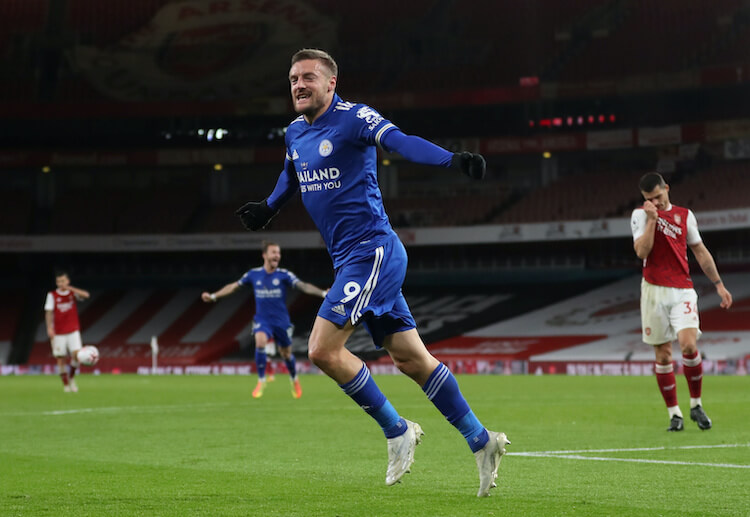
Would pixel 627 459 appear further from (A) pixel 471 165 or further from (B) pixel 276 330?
(B) pixel 276 330

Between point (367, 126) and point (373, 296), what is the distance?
935 millimetres

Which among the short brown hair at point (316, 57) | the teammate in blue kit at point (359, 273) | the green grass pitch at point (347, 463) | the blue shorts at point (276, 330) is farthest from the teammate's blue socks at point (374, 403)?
the blue shorts at point (276, 330)

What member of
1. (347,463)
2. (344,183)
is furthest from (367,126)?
(347,463)

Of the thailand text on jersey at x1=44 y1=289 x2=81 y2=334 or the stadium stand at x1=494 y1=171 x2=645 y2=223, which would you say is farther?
the stadium stand at x1=494 y1=171 x2=645 y2=223

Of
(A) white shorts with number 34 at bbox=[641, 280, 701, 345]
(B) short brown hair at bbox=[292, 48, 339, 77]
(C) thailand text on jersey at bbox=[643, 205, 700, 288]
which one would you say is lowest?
(A) white shorts with number 34 at bbox=[641, 280, 701, 345]

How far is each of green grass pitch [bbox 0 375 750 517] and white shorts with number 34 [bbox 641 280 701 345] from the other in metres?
0.96

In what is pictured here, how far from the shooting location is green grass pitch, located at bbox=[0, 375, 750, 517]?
5969mm

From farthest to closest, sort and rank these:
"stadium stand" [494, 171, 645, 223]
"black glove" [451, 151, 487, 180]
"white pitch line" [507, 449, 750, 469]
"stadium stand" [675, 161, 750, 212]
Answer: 1. "stadium stand" [494, 171, 645, 223]
2. "stadium stand" [675, 161, 750, 212]
3. "white pitch line" [507, 449, 750, 469]
4. "black glove" [451, 151, 487, 180]

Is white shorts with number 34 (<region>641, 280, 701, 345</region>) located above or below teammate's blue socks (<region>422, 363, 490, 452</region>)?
above

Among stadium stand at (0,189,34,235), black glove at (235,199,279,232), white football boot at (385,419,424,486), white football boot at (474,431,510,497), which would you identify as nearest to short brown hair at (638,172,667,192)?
black glove at (235,199,279,232)

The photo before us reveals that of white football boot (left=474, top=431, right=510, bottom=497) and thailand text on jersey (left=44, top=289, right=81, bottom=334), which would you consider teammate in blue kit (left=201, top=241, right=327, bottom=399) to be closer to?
thailand text on jersey (left=44, top=289, right=81, bottom=334)

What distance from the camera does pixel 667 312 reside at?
35.5 ft

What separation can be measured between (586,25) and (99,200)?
22.2 m

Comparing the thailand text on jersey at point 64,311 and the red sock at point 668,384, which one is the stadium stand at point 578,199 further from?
the red sock at point 668,384
